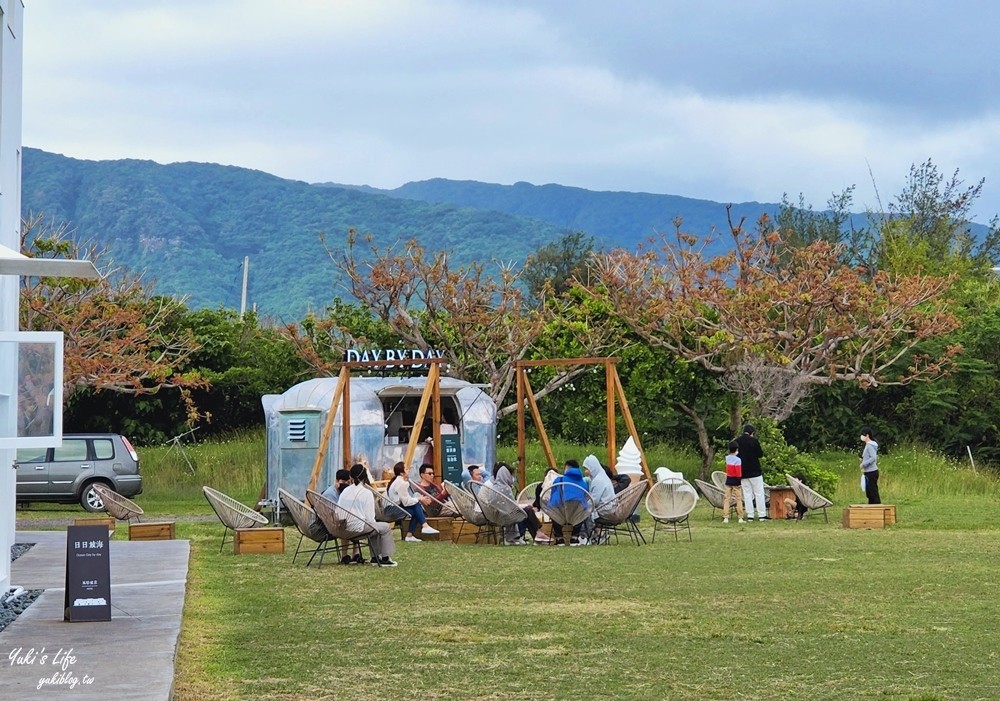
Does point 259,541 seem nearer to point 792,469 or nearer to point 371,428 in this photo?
point 371,428

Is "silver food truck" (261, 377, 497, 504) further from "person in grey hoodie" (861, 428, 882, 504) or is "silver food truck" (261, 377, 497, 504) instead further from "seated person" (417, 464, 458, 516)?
"person in grey hoodie" (861, 428, 882, 504)

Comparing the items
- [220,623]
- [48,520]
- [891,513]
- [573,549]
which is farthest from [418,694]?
[48,520]

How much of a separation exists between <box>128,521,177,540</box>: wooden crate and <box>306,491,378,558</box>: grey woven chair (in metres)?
4.39

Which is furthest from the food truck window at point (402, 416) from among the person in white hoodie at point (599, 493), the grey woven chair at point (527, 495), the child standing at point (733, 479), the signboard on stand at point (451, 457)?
the person in white hoodie at point (599, 493)

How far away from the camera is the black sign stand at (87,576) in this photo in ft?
34.1

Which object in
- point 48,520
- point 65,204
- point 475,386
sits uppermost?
point 65,204

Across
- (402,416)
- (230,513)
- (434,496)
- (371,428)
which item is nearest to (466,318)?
(402,416)

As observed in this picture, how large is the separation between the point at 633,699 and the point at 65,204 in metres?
163

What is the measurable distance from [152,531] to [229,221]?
15088cm

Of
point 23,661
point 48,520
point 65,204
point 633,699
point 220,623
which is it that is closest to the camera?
point 633,699

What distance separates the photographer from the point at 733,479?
21391mm

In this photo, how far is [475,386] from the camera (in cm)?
2756

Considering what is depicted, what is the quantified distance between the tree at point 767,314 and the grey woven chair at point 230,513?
13339 millimetres

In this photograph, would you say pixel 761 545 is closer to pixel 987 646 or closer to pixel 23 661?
pixel 987 646
